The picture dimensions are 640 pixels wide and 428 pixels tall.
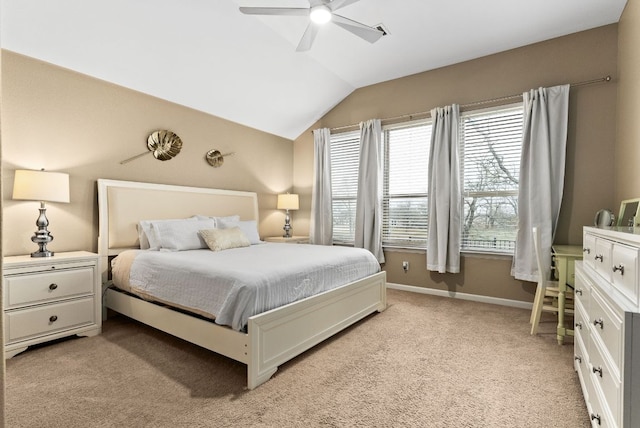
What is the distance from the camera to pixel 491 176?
396 cm

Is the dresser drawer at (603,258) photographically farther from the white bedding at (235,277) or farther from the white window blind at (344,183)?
the white window blind at (344,183)

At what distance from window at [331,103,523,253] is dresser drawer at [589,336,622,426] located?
2.47m

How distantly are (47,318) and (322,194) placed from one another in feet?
11.8

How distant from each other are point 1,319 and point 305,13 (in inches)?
105

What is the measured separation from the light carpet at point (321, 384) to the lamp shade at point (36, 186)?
3.98 feet

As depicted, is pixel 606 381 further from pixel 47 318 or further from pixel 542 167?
pixel 47 318

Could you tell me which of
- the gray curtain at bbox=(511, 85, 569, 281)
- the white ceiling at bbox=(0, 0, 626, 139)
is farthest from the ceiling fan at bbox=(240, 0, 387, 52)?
the gray curtain at bbox=(511, 85, 569, 281)

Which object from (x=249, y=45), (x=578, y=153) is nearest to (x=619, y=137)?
(x=578, y=153)

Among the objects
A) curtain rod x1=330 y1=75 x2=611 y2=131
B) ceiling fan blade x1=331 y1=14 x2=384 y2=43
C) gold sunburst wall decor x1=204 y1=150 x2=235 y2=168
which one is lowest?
gold sunburst wall decor x1=204 y1=150 x2=235 y2=168

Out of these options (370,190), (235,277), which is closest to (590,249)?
(235,277)

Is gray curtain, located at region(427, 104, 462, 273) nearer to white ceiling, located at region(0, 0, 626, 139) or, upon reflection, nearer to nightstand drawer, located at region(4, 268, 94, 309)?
white ceiling, located at region(0, 0, 626, 139)

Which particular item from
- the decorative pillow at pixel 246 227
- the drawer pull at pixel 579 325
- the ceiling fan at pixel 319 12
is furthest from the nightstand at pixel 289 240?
the drawer pull at pixel 579 325

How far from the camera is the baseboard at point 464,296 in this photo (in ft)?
12.4

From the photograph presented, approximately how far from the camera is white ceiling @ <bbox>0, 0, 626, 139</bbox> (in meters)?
2.84
